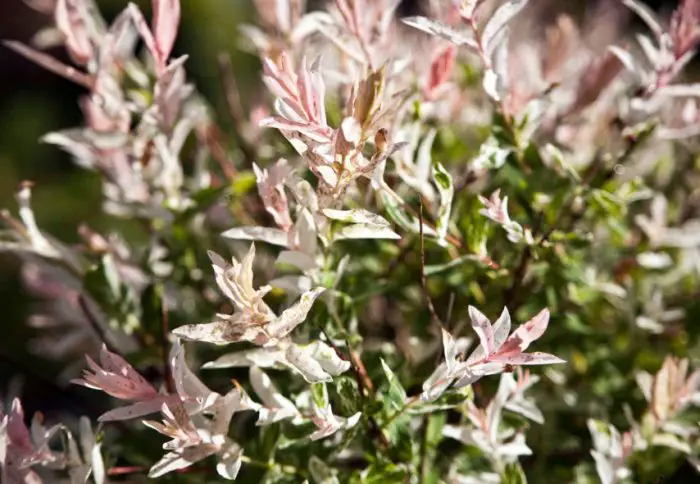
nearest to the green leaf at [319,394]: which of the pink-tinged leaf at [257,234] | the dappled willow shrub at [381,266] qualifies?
the dappled willow shrub at [381,266]

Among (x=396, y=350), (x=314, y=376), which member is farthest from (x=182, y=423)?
(x=396, y=350)

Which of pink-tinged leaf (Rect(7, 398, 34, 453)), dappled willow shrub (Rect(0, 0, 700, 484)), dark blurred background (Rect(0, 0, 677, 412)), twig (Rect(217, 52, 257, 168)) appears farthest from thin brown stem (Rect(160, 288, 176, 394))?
dark blurred background (Rect(0, 0, 677, 412))

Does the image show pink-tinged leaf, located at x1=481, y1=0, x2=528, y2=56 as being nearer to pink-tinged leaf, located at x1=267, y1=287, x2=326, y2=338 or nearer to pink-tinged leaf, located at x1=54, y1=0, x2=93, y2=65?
pink-tinged leaf, located at x1=267, y1=287, x2=326, y2=338

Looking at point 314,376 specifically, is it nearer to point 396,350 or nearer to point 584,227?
point 396,350

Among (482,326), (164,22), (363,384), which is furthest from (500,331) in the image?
(164,22)

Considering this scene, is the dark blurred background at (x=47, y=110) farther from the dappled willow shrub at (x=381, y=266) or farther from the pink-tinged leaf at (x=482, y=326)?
the pink-tinged leaf at (x=482, y=326)

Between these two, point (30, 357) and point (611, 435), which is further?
point (30, 357)
